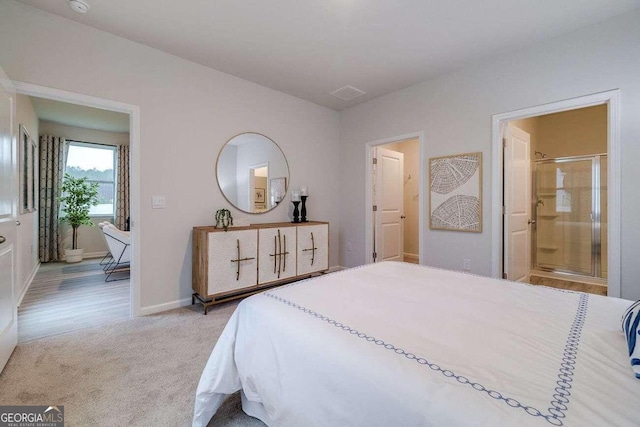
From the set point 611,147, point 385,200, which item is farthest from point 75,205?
point 611,147

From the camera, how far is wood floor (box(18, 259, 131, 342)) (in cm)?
247

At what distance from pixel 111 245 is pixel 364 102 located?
4.27m

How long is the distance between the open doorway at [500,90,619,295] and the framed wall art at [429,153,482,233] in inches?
21.5

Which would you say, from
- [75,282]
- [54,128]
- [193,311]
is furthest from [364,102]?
[54,128]

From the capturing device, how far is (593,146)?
4262 millimetres

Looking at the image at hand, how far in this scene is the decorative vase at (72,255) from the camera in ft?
16.5

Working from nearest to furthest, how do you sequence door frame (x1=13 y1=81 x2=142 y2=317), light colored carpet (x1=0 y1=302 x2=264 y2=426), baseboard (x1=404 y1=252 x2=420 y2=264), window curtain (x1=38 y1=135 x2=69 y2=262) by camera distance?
light colored carpet (x1=0 y1=302 x2=264 y2=426), door frame (x1=13 y1=81 x2=142 y2=317), window curtain (x1=38 y1=135 x2=69 y2=262), baseboard (x1=404 y1=252 x2=420 y2=264)

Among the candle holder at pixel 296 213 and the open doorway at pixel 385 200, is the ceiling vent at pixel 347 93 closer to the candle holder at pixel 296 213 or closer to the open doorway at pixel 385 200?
the open doorway at pixel 385 200

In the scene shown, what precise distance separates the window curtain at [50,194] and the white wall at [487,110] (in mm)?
5169

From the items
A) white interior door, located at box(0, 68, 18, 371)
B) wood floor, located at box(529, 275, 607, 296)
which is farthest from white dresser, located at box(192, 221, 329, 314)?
wood floor, located at box(529, 275, 607, 296)

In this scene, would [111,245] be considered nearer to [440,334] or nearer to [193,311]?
[193,311]

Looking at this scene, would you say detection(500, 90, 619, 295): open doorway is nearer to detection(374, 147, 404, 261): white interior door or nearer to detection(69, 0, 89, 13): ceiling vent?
detection(374, 147, 404, 261): white interior door

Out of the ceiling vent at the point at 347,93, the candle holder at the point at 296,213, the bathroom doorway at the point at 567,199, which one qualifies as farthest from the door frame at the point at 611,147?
the candle holder at the point at 296,213

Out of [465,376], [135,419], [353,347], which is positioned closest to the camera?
[465,376]
